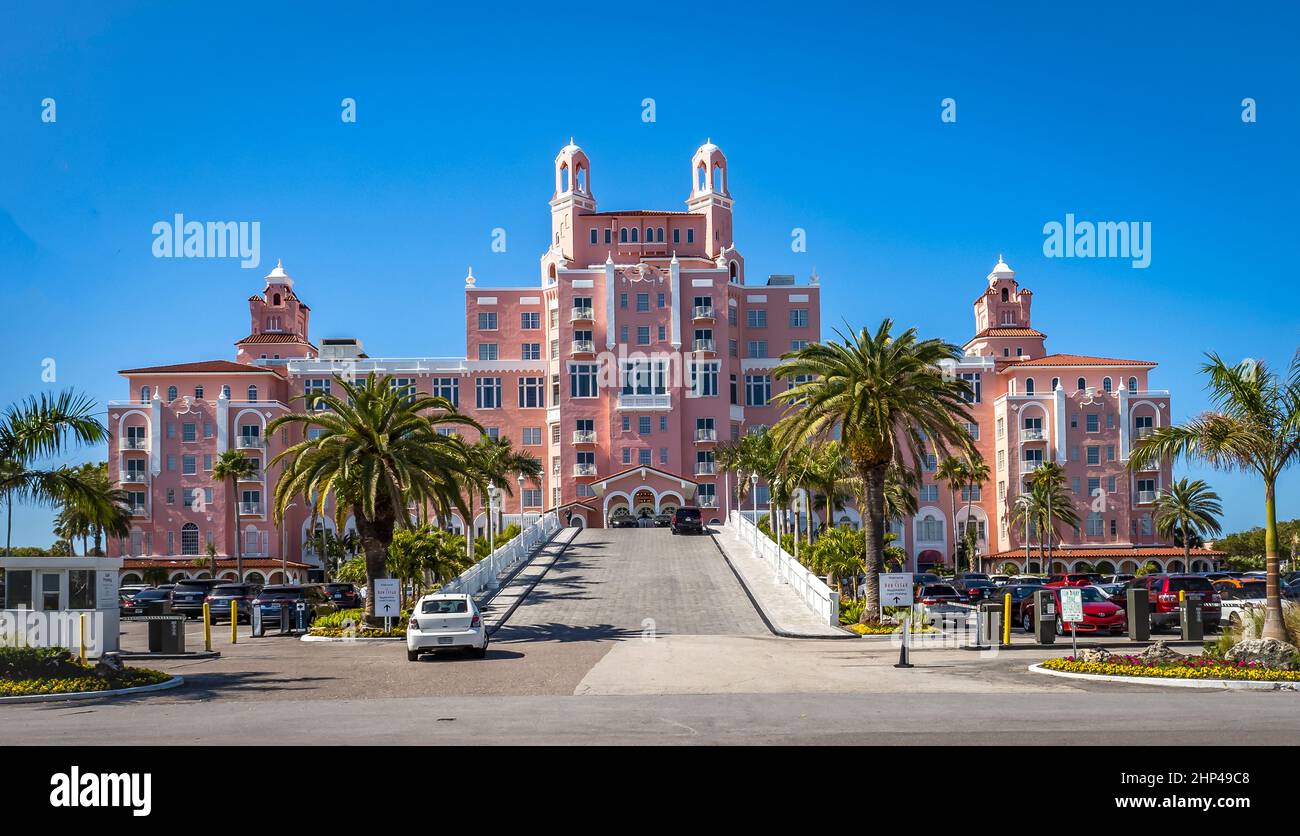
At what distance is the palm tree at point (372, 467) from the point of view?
3416 cm

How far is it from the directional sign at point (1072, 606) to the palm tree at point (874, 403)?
33.2ft

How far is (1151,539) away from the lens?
8744cm

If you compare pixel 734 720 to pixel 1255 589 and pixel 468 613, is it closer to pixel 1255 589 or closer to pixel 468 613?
pixel 468 613

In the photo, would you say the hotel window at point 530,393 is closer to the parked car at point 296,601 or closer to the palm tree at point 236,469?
the palm tree at point 236,469

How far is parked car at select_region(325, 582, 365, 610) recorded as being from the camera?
150 feet

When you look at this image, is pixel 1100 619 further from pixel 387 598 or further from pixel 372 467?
pixel 372 467

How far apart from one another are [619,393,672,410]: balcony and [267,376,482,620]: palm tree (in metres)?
52.1

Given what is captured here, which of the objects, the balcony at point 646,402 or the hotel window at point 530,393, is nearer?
the balcony at point 646,402

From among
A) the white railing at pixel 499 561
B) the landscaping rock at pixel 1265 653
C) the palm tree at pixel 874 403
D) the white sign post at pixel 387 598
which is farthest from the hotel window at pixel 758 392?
the landscaping rock at pixel 1265 653

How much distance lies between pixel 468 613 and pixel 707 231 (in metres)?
73.3

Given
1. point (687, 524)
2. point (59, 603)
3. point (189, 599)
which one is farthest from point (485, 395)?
point (59, 603)

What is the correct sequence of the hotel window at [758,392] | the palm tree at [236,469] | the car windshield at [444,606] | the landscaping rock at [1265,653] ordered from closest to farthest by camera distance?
the landscaping rock at [1265,653]
the car windshield at [444,606]
the palm tree at [236,469]
the hotel window at [758,392]

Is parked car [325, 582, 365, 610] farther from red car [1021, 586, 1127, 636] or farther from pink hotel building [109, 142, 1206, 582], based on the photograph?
pink hotel building [109, 142, 1206, 582]
